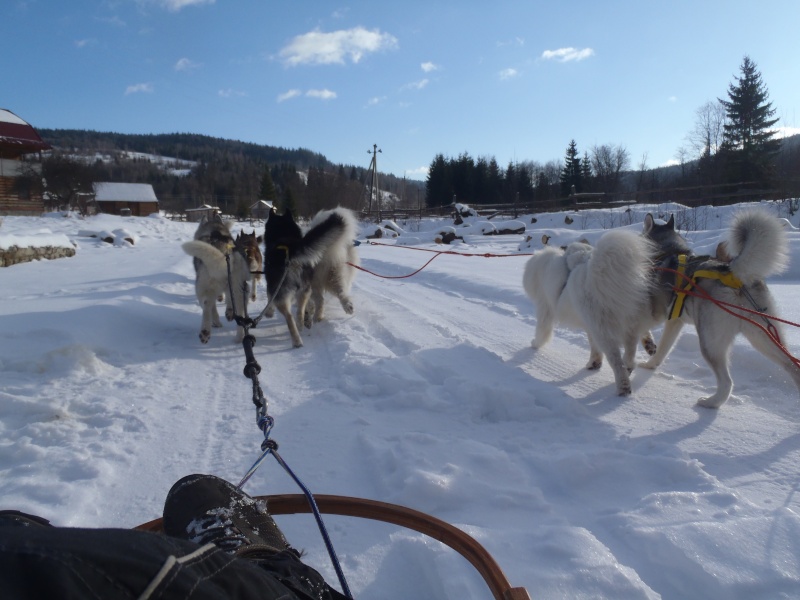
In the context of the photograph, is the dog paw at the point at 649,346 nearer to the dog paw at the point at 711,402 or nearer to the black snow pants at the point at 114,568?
the dog paw at the point at 711,402

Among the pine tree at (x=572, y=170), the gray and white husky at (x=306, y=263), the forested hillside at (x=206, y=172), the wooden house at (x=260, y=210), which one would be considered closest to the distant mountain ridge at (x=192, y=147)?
the forested hillside at (x=206, y=172)

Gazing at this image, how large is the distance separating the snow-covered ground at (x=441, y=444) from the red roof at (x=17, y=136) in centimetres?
3659

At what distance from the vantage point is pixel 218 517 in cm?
166

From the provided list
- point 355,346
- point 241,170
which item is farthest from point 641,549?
point 241,170

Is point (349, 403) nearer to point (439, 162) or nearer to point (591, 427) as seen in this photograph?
point (591, 427)

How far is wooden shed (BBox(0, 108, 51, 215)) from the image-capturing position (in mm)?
32281

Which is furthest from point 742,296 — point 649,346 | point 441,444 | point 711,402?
point 441,444

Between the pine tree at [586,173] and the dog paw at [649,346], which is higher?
the pine tree at [586,173]

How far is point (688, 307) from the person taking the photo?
4.16 m

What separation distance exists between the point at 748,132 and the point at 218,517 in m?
47.2

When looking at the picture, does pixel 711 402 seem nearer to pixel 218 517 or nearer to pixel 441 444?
pixel 441 444

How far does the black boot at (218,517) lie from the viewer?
155cm

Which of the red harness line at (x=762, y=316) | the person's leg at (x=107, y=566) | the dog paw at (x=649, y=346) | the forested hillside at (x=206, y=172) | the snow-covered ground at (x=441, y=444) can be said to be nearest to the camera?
the person's leg at (x=107, y=566)

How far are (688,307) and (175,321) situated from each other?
6.41m
